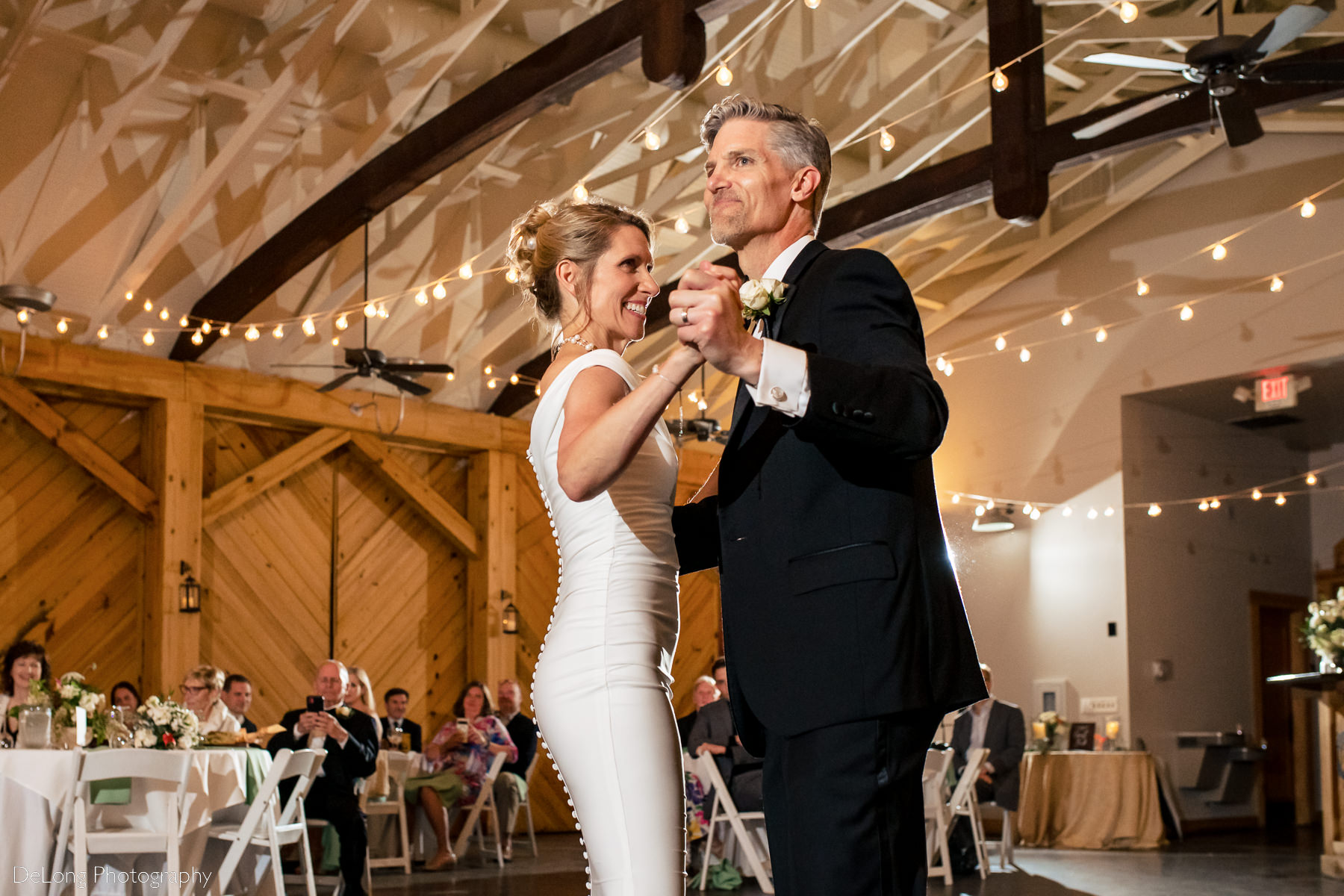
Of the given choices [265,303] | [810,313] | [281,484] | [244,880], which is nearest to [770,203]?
[810,313]

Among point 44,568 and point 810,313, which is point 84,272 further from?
point 810,313

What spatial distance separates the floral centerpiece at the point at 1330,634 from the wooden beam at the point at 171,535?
7303mm

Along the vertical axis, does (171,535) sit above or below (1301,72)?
below

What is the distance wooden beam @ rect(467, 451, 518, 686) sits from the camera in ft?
37.1

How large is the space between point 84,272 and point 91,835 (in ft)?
16.3

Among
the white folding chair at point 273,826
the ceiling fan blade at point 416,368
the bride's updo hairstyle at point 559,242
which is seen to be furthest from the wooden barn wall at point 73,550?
the bride's updo hairstyle at point 559,242

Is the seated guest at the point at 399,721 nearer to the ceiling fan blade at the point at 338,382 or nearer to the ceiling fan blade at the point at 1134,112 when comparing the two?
the ceiling fan blade at the point at 338,382

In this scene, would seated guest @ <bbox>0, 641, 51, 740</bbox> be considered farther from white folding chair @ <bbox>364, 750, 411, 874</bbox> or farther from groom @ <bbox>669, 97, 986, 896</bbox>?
groom @ <bbox>669, 97, 986, 896</bbox>

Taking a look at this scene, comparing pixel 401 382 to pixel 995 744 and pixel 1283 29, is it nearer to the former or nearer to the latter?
pixel 995 744

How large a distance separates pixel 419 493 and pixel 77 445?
114 inches

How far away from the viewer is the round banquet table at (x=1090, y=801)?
10.4 meters

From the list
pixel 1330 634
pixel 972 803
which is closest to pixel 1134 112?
pixel 1330 634

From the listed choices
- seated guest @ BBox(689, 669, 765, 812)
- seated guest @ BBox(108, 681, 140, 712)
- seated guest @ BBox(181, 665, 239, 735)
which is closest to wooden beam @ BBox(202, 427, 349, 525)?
seated guest @ BBox(108, 681, 140, 712)

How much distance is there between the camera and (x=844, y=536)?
1.48m
